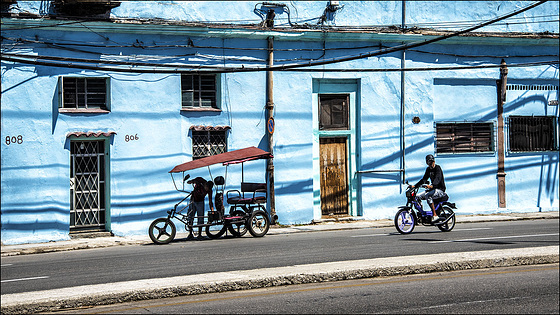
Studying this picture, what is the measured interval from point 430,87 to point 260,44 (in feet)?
19.8

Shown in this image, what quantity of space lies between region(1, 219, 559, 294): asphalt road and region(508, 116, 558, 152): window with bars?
6483mm

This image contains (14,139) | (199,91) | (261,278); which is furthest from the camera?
(199,91)

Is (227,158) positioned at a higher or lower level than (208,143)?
lower

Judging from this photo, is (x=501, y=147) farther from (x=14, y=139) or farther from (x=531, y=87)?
(x=14, y=139)

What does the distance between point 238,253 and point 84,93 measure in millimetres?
7618

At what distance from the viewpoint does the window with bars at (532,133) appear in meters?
24.0

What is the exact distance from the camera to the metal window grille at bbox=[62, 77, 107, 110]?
60.9 feet

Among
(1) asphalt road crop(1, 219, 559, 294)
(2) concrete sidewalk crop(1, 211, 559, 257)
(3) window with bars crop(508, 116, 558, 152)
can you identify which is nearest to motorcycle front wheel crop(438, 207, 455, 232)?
(1) asphalt road crop(1, 219, 559, 294)

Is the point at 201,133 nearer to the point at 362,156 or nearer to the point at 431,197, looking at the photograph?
the point at 362,156

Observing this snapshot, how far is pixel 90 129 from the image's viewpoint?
60.8ft

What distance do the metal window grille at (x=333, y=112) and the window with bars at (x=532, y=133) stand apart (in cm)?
618

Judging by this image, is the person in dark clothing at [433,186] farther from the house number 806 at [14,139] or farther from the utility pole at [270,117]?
the house number 806 at [14,139]

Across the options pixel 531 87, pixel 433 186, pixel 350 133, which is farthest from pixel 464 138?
Answer: pixel 433 186

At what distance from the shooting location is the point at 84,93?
18688mm
